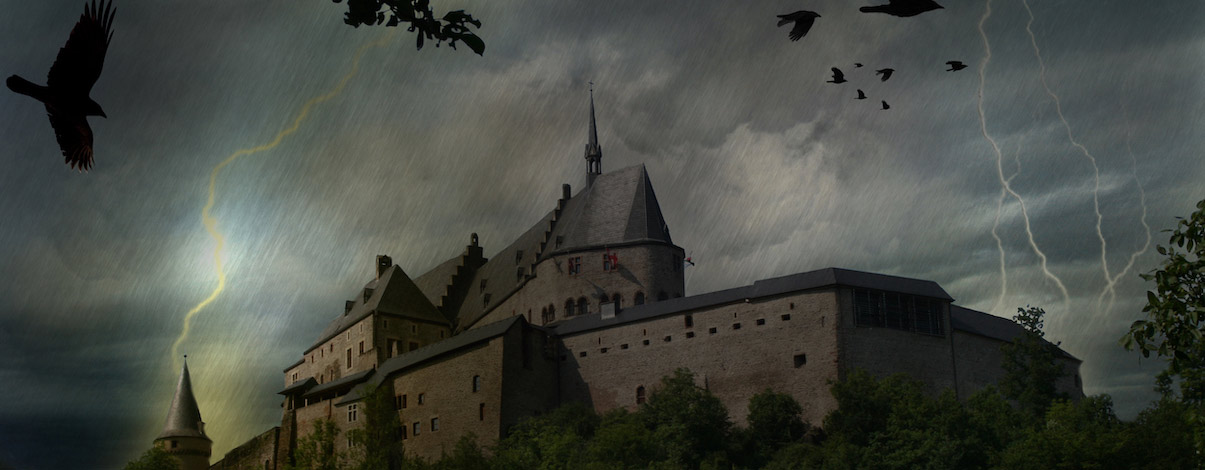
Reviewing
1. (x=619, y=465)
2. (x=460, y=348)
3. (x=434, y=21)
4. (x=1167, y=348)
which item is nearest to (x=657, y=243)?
(x=460, y=348)

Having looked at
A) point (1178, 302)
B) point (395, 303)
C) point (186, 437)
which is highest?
point (395, 303)

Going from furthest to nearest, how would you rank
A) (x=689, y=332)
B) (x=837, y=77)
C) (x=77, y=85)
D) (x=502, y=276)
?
(x=502, y=276) → (x=689, y=332) → (x=837, y=77) → (x=77, y=85)

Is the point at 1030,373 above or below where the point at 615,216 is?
below

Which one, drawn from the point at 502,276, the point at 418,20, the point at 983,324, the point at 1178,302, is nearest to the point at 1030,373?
the point at 983,324

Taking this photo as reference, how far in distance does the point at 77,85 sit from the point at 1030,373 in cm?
6649

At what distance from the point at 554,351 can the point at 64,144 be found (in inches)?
2520

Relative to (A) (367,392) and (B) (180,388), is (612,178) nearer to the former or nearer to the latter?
(A) (367,392)

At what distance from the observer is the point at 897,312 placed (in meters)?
66.0

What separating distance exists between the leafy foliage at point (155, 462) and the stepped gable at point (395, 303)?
13.7 metres

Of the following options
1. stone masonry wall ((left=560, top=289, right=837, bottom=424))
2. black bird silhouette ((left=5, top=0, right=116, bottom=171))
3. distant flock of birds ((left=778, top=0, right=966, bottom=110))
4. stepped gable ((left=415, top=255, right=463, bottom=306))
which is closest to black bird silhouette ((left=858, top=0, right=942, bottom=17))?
distant flock of birds ((left=778, top=0, right=966, bottom=110))

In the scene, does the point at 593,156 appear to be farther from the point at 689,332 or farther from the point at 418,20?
the point at 418,20

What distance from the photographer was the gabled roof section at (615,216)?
8075 centimetres

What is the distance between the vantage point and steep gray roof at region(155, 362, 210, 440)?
92750mm

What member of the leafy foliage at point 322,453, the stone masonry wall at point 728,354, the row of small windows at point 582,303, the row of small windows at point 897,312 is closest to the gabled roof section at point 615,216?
the row of small windows at point 582,303
